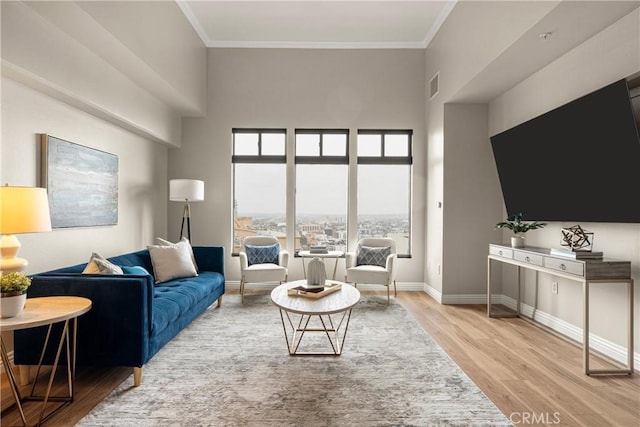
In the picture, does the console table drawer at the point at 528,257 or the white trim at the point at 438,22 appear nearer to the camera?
the console table drawer at the point at 528,257

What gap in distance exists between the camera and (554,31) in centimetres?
296

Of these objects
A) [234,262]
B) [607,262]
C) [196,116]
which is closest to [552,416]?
[607,262]

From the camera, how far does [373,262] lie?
5164 mm

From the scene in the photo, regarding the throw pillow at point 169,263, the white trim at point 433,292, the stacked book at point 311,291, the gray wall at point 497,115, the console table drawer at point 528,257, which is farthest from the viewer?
the white trim at point 433,292

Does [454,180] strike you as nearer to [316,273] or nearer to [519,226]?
[519,226]

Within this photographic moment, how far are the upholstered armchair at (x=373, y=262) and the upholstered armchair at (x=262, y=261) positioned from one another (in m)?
0.94

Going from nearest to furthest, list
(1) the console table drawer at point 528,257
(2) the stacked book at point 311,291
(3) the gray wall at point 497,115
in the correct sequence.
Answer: (3) the gray wall at point 497,115
(2) the stacked book at point 311,291
(1) the console table drawer at point 528,257

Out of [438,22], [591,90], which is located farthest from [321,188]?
[591,90]

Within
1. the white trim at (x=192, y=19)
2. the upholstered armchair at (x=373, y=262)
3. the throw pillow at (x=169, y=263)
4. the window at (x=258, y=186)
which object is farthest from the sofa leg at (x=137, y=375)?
the white trim at (x=192, y=19)

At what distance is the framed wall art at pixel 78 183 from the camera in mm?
3109

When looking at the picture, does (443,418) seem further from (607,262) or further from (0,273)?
(0,273)

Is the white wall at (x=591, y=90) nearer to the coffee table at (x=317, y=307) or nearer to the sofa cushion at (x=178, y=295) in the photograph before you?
the coffee table at (x=317, y=307)

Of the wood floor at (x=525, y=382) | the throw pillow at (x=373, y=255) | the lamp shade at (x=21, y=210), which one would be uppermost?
the lamp shade at (x=21, y=210)

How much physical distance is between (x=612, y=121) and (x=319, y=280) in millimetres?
2733
